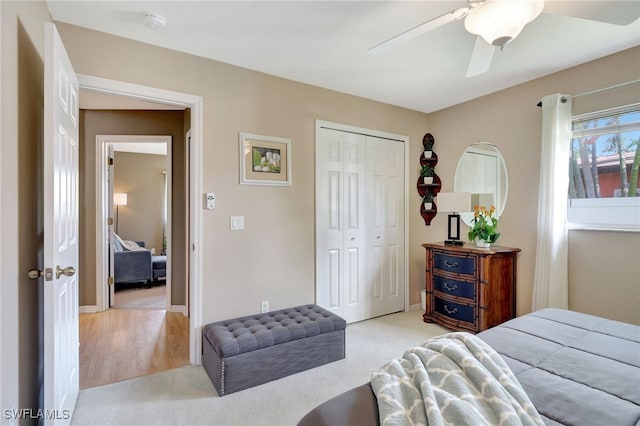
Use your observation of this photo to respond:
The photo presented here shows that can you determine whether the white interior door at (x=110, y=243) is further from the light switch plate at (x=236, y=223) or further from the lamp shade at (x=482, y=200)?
the lamp shade at (x=482, y=200)

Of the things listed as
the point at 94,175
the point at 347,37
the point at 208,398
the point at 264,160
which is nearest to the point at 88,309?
the point at 94,175

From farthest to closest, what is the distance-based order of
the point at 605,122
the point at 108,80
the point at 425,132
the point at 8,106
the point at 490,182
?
1. the point at 425,132
2. the point at 490,182
3. the point at 605,122
4. the point at 108,80
5. the point at 8,106

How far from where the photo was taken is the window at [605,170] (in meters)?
2.45

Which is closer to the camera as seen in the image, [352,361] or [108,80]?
[108,80]

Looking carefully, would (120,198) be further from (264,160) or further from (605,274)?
(605,274)

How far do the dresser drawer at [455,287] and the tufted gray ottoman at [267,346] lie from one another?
1.29 metres

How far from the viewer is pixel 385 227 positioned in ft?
12.5

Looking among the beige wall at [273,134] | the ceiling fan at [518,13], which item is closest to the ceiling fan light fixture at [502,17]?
the ceiling fan at [518,13]

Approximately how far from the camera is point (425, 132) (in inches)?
162

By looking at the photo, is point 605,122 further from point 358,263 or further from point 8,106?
point 8,106

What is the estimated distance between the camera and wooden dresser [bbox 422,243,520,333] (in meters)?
2.95

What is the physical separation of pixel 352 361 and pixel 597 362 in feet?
5.80

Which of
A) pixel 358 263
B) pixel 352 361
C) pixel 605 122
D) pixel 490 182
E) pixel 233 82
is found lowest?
pixel 352 361

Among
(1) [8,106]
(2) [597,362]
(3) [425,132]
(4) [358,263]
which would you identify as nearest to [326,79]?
(3) [425,132]
